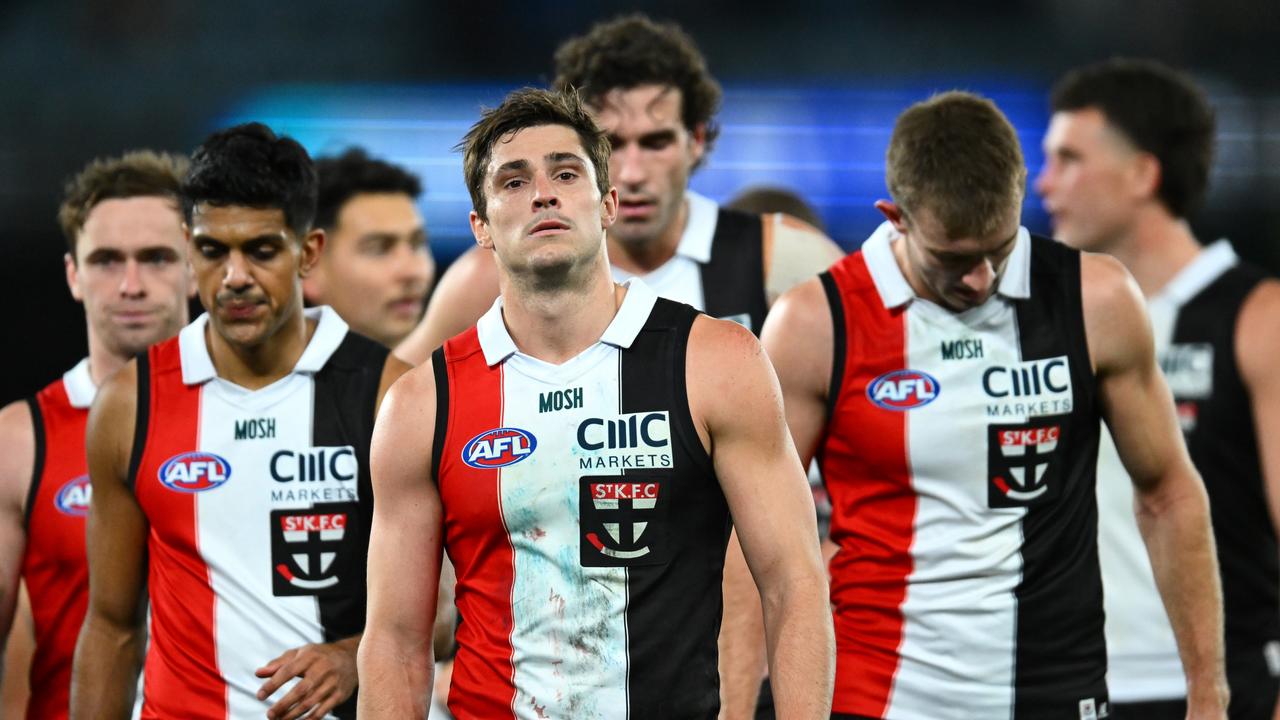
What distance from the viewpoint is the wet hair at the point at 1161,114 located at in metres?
5.25

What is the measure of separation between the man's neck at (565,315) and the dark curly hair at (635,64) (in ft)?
4.88

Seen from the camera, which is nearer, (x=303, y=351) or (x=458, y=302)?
(x=303, y=351)

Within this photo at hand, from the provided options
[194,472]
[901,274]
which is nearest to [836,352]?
[901,274]

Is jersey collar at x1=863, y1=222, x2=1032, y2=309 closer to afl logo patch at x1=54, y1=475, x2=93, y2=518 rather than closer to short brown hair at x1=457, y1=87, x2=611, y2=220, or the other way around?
short brown hair at x1=457, y1=87, x2=611, y2=220

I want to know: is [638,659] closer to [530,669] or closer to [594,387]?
[530,669]

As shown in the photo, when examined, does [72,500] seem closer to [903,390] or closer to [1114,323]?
[903,390]

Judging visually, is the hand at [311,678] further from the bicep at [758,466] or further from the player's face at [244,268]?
the bicep at [758,466]

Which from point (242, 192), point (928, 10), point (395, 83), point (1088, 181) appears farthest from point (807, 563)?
point (928, 10)

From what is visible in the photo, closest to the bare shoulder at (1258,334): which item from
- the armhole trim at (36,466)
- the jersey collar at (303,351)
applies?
the jersey collar at (303,351)

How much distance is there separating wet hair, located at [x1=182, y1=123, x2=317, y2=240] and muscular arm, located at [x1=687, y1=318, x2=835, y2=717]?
48.9 inches

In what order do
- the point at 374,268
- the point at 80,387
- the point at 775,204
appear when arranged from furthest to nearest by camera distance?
the point at 775,204, the point at 374,268, the point at 80,387

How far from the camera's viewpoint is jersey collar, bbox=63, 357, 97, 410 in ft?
14.2

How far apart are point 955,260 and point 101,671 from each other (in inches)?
86.4

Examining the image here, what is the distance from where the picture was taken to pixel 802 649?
117 inches
